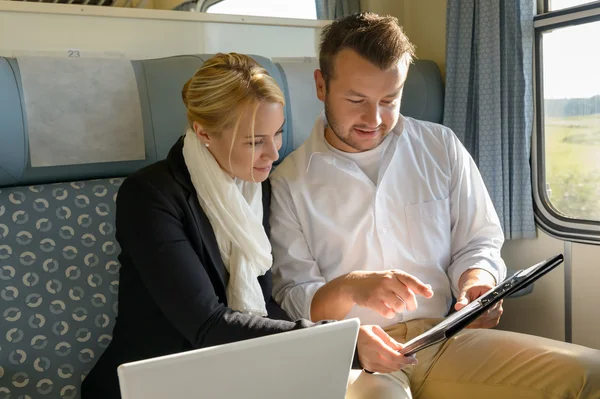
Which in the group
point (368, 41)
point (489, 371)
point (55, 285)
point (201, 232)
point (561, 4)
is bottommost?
point (489, 371)

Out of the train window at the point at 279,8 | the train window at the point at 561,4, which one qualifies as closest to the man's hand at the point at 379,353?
the train window at the point at 561,4

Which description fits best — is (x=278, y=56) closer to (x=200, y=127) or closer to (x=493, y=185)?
(x=493, y=185)

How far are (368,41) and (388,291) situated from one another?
0.66 metres

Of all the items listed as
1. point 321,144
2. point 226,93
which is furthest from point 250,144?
point 321,144

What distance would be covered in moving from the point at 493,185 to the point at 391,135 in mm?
658

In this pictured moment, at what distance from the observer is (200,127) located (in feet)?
4.89

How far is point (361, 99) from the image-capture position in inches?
68.7

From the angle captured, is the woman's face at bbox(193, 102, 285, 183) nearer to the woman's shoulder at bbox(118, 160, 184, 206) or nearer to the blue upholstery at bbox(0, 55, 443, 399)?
the woman's shoulder at bbox(118, 160, 184, 206)

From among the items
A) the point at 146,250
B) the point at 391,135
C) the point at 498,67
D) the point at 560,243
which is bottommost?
the point at 560,243

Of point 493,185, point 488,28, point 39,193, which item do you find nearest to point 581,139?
point 493,185

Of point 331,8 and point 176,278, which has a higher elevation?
point 331,8

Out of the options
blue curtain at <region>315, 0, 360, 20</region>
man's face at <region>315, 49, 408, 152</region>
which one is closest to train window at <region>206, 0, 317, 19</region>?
blue curtain at <region>315, 0, 360, 20</region>

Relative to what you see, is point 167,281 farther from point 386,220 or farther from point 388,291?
point 386,220

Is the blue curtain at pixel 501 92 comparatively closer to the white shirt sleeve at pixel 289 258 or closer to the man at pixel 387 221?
the man at pixel 387 221
